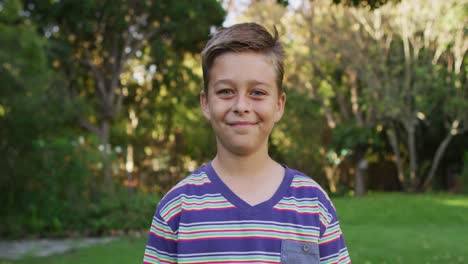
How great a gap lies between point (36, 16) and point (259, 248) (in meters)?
15.9

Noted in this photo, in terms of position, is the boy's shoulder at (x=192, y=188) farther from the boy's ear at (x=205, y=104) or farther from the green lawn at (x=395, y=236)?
the green lawn at (x=395, y=236)

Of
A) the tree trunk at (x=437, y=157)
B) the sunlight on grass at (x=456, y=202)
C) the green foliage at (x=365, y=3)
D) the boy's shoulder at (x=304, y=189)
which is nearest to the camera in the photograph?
the boy's shoulder at (x=304, y=189)

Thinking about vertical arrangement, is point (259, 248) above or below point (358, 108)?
below

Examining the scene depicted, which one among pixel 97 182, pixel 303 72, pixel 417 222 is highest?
pixel 303 72

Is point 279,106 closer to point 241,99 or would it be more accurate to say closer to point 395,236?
point 241,99

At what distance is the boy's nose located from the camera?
1746 mm

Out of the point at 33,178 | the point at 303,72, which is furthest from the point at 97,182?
the point at 303,72

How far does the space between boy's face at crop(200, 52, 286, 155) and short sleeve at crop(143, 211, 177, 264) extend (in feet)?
0.96

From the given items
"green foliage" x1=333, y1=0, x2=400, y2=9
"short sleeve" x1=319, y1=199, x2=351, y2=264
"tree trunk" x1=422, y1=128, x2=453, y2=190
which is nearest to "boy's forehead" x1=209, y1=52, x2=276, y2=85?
"short sleeve" x1=319, y1=199, x2=351, y2=264

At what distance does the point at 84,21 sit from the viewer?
53.7 ft

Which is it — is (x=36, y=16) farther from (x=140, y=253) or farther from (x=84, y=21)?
(x=140, y=253)

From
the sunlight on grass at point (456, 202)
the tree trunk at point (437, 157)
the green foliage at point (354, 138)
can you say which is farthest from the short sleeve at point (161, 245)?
the tree trunk at point (437, 157)

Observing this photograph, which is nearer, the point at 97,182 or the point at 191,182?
the point at 191,182

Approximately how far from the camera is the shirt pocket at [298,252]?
1.70 metres
